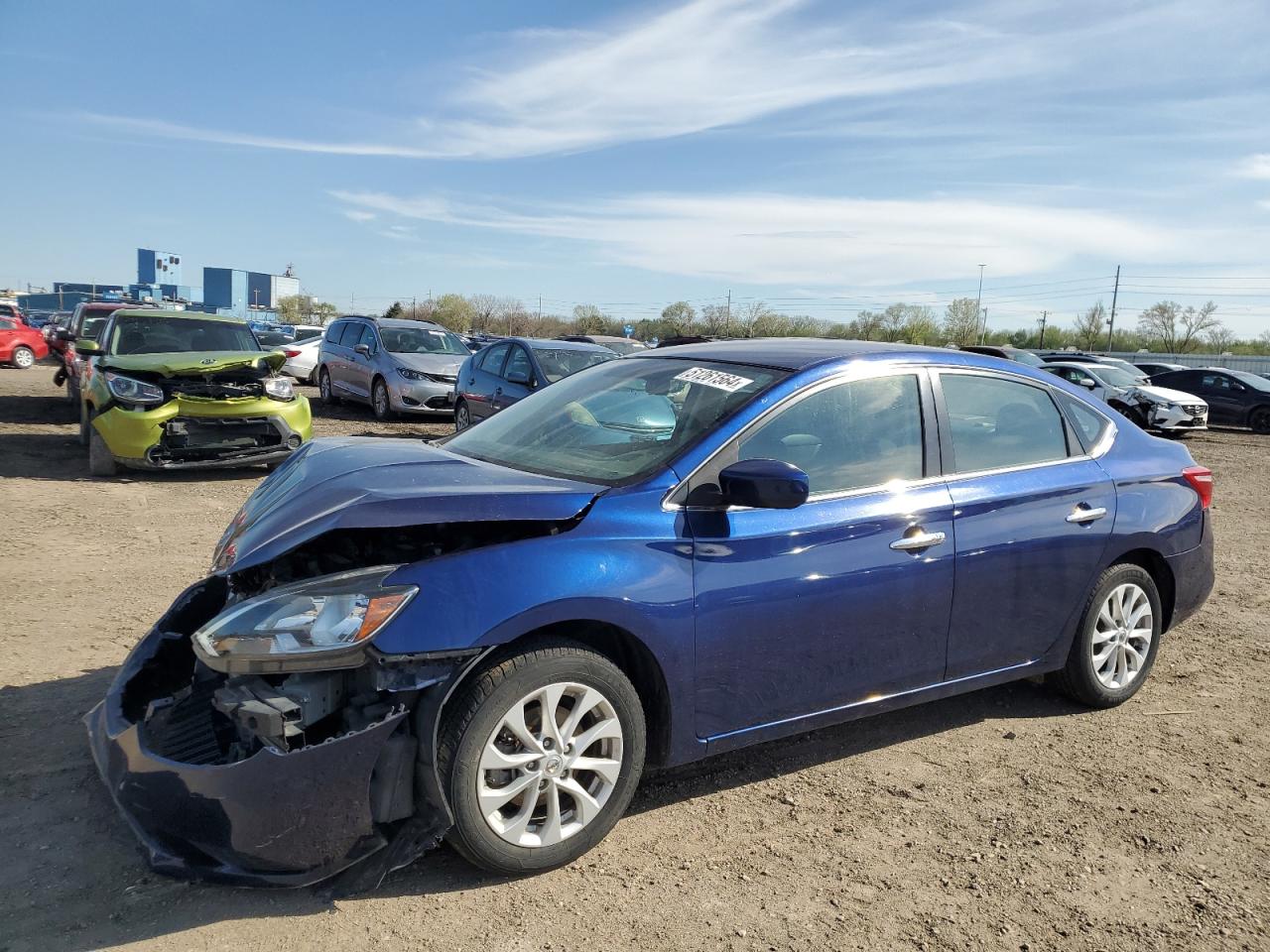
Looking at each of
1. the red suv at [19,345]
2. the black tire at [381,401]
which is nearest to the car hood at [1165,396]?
the black tire at [381,401]

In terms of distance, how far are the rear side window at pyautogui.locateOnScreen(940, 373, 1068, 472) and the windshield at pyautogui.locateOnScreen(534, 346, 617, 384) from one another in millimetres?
8333

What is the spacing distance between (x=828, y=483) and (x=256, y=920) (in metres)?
2.34

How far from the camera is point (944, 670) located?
3760mm

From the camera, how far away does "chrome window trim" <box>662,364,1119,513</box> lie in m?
3.20

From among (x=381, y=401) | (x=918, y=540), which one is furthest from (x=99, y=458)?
(x=918, y=540)

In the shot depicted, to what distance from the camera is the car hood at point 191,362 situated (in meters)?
9.04

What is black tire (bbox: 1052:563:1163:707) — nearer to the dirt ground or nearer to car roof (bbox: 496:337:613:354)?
the dirt ground

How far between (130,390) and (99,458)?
0.97 metres

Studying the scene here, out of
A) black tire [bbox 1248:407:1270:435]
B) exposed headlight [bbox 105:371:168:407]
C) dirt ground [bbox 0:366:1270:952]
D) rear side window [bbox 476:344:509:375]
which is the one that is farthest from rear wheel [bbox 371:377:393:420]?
black tire [bbox 1248:407:1270:435]

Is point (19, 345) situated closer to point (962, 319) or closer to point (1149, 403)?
point (1149, 403)

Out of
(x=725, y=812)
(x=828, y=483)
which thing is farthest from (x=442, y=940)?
(x=828, y=483)

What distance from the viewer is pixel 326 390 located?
18.3 metres

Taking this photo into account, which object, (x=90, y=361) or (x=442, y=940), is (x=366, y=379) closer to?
(x=90, y=361)

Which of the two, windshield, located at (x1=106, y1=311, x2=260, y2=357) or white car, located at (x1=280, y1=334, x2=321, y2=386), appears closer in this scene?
windshield, located at (x1=106, y1=311, x2=260, y2=357)
